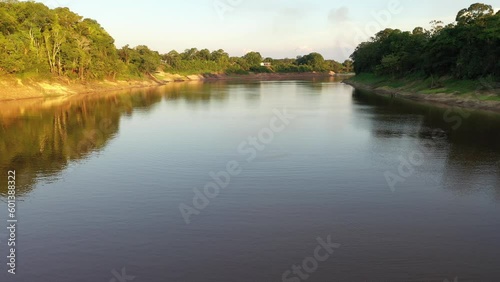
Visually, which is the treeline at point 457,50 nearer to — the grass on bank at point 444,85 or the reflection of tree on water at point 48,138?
the grass on bank at point 444,85

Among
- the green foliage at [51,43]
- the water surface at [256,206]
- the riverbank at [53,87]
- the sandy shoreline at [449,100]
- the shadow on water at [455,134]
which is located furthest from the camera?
the green foliage at [51,43]

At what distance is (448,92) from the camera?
211ft

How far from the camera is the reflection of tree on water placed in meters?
23.6

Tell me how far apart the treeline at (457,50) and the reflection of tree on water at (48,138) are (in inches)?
2067

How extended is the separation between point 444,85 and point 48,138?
63.7m

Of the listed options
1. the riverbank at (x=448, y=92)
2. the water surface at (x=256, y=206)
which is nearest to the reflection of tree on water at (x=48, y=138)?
the water surface at (x=256, y=206)

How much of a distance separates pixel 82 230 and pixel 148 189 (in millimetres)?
5127

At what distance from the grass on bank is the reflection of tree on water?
162ft

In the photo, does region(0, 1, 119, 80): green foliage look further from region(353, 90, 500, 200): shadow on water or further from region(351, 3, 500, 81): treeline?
region(351, 3, 500, 81): treeline

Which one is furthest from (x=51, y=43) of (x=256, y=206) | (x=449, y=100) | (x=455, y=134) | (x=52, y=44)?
(x=256, y=206)

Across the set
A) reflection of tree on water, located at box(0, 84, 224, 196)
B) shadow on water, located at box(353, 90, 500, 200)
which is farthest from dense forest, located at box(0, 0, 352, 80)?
shadow on water, located at box(353, 90, 500, 200)

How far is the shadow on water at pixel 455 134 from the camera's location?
22203 mm

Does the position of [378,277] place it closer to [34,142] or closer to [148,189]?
[148,189]

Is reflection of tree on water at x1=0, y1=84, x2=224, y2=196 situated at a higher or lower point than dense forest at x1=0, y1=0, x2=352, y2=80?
lower
